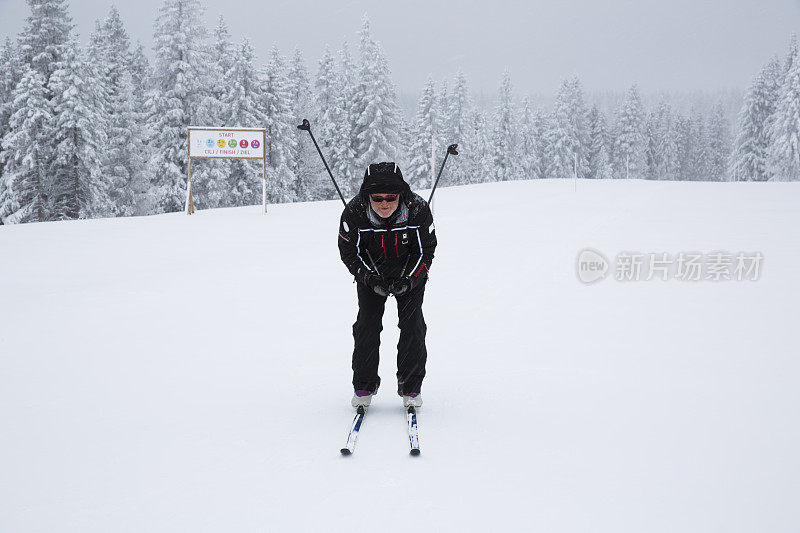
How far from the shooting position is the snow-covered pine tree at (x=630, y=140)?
7938 centimetres

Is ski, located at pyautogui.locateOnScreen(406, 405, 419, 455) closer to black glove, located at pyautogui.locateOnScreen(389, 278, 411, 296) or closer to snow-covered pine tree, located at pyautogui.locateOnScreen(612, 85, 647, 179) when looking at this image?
black glove, located at pyautogui.locateOnScreen(389, 278, 411, 296)

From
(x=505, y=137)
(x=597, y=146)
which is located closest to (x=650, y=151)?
(x=597, y=146)

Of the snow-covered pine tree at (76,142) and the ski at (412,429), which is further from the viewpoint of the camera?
the snow-covered pine tree at (76,142)

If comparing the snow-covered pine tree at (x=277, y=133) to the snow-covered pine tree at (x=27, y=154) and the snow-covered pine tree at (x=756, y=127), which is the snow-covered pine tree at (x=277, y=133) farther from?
the snow-covered pine tree at (x=756, y=127)

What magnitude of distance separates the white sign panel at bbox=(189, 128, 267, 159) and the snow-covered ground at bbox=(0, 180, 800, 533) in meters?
12.0

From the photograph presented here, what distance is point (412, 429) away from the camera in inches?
148

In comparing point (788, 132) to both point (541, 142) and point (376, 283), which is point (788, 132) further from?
point (376, 283)

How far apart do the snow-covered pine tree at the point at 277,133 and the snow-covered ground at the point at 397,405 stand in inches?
1470

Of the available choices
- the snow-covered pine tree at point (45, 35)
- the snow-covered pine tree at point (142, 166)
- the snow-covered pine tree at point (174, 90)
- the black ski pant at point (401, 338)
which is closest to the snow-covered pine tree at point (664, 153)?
the snow-covered pine tree at point (174, 90)

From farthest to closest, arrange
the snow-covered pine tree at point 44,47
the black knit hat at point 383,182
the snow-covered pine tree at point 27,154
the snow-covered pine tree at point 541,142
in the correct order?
the snow-covered pine tree at point 541,142
the snow-covered pine tree at point 44,47
the snow-covered pine tree at point 27,154
the black knit hat at point 383,182

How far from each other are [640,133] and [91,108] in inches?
2749

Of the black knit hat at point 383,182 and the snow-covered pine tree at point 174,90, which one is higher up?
the snow-covered pine tree at point 174,90

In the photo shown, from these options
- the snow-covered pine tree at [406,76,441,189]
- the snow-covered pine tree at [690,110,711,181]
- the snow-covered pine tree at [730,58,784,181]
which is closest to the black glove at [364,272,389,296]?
the snow-covered pine tree at [406,76,441,189]

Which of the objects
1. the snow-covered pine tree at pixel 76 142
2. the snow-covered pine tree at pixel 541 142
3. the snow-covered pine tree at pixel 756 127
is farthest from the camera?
the snow-covered pine tree at pixel 541 142
